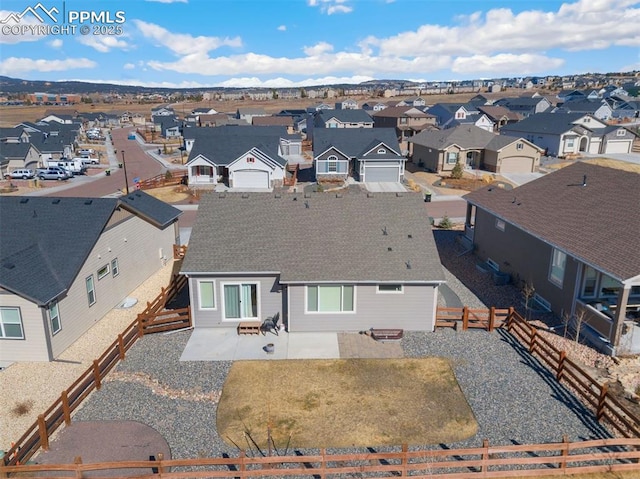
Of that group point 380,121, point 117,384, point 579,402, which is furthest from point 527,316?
point 380,121

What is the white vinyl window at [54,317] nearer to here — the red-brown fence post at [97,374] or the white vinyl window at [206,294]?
the red-brown fence post at [97,374]

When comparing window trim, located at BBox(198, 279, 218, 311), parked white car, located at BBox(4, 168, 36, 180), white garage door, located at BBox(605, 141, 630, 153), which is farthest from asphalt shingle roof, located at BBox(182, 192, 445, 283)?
white garage door, located at BBox(605, 141, 630, 153)

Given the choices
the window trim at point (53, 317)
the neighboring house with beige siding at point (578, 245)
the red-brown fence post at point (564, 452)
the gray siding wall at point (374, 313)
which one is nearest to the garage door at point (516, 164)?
the neighboring house with beige siding at point (578, 245)

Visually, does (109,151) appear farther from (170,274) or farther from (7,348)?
(7,348)

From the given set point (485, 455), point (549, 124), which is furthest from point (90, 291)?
point (549, 124)

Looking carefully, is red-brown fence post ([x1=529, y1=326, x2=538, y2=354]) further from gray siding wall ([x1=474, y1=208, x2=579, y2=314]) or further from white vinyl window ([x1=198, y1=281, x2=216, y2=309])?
white vinyl window ([x1=198, y1=281, x2=216, y2=309])

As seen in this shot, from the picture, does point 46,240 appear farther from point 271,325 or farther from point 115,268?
point 271,325
